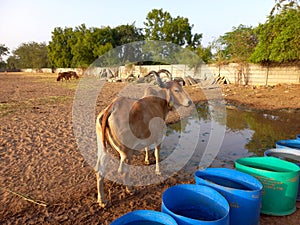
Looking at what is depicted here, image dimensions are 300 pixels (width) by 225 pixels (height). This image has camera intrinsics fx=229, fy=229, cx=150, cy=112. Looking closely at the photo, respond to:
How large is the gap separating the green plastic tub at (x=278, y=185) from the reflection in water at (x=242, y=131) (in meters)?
1.66

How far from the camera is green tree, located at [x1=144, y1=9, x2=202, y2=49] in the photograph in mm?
25922

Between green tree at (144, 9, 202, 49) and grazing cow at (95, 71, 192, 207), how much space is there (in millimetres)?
21303

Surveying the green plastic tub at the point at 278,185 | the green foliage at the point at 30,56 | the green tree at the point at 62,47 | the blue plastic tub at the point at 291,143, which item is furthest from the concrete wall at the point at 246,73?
the green foliage at the point at 30,56

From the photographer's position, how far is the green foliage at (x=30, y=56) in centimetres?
6675

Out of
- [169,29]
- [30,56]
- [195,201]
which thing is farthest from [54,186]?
[30,56]

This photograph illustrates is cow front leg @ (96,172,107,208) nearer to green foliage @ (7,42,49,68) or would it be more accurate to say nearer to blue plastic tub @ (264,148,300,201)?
blue plastic tub @ (264,148,300,201)

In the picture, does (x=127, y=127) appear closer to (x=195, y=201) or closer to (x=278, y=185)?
(x=195, y=201)

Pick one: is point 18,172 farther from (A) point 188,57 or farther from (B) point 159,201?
(A) point 188,57

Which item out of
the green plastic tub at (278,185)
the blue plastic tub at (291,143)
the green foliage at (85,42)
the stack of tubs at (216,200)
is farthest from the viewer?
the green foliage at (85,42)

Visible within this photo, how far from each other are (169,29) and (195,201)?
27.4m

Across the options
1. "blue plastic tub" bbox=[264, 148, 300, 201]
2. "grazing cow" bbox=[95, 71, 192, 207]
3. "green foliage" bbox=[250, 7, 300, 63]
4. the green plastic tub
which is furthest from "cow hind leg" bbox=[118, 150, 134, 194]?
"green foliage" bbox=[250, 7, 300, 63]

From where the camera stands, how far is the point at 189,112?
1005 cm

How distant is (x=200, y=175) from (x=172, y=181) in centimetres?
121

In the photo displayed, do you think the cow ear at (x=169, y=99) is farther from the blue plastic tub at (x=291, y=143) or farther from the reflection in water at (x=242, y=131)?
the blue plastic tub at (x=291, y=143)
